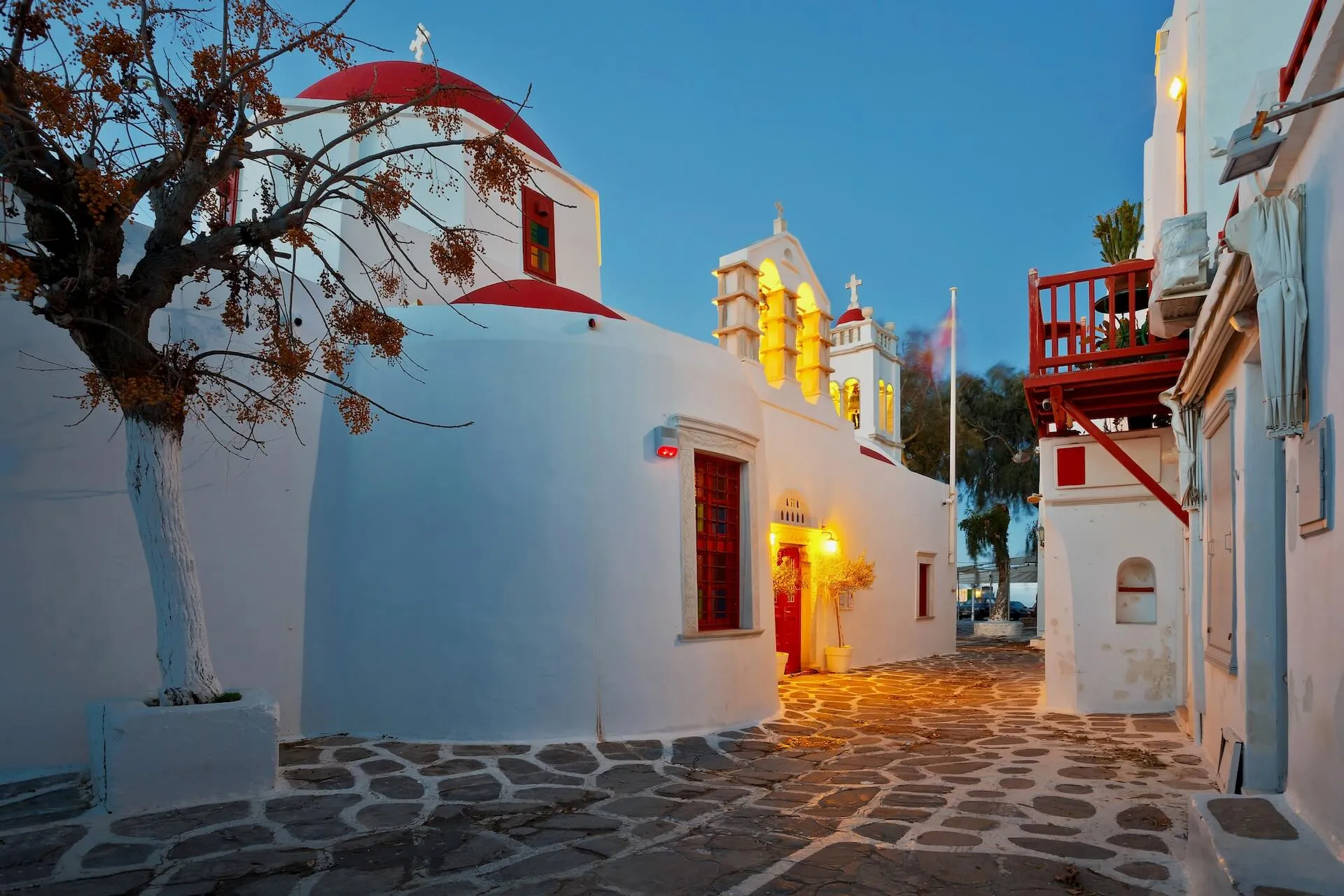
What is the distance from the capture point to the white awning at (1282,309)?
4.23m

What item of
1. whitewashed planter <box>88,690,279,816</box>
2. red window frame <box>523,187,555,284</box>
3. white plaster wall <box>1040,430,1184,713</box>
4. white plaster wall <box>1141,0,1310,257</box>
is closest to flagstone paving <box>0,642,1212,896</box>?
whitewashed planter <box>88,690,279,816</box>

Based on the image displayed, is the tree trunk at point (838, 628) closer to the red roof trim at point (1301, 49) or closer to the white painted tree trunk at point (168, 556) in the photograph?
the white painted tree trunk at point (168, 556)

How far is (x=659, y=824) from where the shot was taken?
5.51 m

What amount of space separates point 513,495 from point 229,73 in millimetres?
3825

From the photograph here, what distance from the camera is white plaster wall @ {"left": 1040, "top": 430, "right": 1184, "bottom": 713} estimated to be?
974 cm

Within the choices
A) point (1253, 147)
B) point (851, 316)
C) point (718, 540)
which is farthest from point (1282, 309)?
point (851, 316)

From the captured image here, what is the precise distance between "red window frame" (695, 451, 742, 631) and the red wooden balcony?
308 cm

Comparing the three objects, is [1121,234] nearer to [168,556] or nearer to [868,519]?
[868,519]

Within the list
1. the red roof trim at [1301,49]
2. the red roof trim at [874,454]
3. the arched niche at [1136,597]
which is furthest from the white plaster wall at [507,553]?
the red roof trim at [874,454]

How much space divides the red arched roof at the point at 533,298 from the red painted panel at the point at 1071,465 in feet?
16.5

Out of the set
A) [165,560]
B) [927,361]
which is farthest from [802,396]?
[927,361]

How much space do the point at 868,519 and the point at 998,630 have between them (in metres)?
9.84

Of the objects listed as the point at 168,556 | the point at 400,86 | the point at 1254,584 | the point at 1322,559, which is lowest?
the point at 1254,584

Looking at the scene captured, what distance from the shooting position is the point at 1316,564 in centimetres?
418
